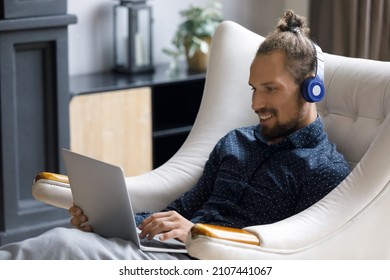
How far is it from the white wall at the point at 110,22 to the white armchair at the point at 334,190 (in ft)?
4.47

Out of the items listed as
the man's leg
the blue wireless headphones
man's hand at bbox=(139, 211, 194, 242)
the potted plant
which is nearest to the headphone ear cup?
the blue wireless headphones

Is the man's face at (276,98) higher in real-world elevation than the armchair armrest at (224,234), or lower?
higher

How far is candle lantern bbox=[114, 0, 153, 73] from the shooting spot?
393 centimetres

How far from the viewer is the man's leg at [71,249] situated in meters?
2.02

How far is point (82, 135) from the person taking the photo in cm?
368

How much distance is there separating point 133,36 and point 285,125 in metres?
1.78

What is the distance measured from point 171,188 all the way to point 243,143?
270 mm

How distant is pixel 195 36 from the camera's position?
4.07 meters

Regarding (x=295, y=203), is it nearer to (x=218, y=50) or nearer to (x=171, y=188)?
(x=171, y=188)

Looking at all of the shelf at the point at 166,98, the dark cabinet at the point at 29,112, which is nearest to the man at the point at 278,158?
the dark cabinet at the point at 29,112

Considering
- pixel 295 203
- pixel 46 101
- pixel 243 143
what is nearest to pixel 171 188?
pixel 243 143

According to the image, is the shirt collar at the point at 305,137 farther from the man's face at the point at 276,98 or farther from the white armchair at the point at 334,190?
the white armchair at the point at 334,190

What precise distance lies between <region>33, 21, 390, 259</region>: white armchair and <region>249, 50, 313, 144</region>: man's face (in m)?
0.20
